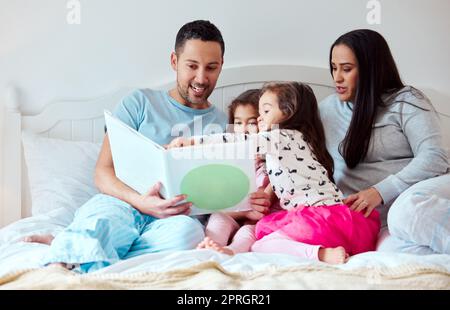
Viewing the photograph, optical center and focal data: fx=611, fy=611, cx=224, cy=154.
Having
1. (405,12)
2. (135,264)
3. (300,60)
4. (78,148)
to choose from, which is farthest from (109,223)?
(405,12)

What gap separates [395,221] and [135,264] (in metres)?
0.58

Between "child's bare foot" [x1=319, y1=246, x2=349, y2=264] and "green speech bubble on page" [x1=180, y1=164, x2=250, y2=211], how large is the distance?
0.26 m

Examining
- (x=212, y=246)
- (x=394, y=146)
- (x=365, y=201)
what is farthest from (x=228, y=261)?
(x=394, y=146)

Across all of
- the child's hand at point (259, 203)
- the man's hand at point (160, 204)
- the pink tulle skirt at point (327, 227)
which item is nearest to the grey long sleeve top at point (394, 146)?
the pink tulle skirt at point (327, 227)

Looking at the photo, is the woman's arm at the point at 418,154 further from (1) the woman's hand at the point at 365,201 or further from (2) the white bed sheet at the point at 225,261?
(2) the white bed sheet at the point at 225,261

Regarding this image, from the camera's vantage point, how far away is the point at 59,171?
183 cm

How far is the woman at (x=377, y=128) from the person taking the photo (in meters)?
1.60

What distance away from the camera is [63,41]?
197 centimetres

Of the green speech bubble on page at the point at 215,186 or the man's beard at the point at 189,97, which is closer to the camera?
the green speech bubble on page at the point at 215,186

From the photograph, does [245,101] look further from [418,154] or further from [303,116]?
[418,154]

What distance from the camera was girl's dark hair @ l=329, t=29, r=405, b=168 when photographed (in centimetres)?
168

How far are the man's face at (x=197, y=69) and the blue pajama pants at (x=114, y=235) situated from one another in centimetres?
38

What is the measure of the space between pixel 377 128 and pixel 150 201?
26.3 inches
